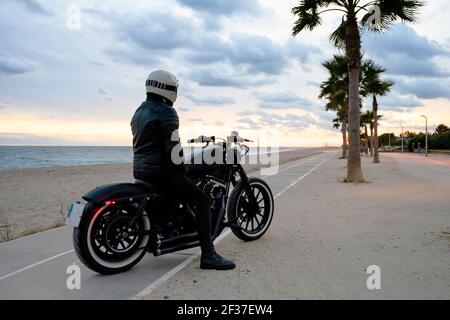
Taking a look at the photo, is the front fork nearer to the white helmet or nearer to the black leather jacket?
the black leather jacket

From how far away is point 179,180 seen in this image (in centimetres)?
486

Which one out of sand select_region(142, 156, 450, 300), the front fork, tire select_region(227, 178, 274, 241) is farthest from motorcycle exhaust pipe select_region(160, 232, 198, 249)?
the front fork

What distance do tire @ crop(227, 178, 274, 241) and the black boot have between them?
3.29 ft

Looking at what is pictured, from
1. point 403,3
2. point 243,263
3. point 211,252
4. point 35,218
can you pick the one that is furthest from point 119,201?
point 403,3

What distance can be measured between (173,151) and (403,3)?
14992 millimetres

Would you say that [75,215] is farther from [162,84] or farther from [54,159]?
[54,159]

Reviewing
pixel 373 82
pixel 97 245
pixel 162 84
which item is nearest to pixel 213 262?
pixel 97 245

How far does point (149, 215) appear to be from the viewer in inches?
195

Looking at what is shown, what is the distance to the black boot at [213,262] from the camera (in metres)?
4.91

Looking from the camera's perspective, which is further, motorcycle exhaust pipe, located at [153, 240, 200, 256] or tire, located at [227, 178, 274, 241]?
tire, located at [227, 178, 274, 241]

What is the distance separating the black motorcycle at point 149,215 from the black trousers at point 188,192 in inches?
3.6

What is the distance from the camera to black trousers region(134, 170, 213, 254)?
485 centimetres

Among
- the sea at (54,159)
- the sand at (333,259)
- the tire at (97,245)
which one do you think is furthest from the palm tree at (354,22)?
the sea at (54,159)
